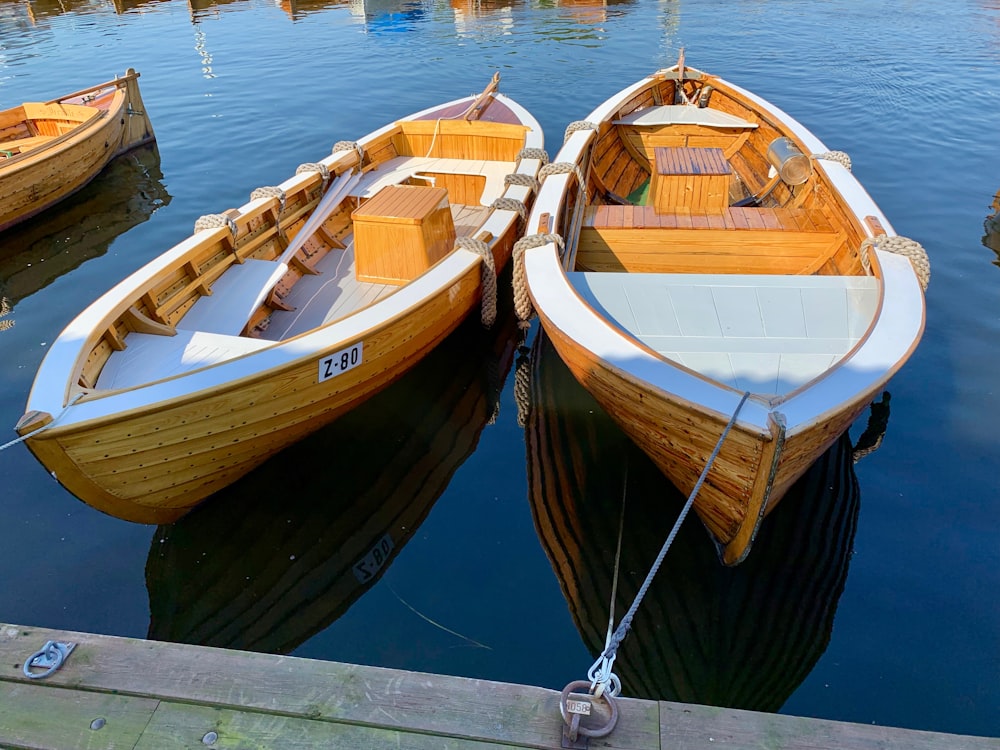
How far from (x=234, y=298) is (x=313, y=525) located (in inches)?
96.1

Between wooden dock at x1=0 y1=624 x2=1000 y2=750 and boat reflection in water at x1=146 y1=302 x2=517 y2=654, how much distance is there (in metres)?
1.65

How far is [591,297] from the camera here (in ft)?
17.8

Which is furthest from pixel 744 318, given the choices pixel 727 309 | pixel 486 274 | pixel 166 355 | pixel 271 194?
pixel 271 194

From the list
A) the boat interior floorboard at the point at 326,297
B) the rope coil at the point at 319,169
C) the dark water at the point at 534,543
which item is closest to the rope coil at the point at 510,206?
the dark water at the point at 534,543

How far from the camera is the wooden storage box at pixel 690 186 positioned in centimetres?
701

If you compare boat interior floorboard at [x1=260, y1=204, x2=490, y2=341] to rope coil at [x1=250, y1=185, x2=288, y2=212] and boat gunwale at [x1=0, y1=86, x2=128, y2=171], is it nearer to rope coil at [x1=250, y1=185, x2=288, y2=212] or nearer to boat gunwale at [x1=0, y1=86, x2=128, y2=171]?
rope coil at [x1=250, y1=185, x2=288, y2=212]

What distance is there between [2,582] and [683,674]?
508 cm

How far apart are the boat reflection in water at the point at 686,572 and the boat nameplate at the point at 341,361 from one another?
1.96 metres

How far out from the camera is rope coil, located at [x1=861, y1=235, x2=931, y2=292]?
531cm

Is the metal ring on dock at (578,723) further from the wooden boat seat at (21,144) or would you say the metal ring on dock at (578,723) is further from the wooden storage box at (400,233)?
the wooden boat seat at (21,144)

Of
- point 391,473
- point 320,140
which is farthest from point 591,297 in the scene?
point 320,140

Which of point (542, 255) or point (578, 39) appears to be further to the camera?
point (578, 39)

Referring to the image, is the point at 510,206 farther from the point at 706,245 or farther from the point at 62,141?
the point at 62,141

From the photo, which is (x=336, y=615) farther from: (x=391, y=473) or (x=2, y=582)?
(x=2, y=582)
